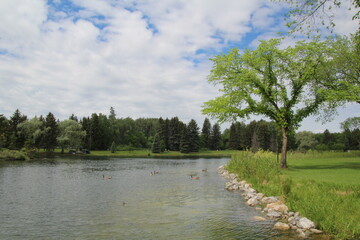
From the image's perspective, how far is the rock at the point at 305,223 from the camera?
39.1 feet

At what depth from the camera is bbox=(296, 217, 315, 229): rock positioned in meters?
11.9

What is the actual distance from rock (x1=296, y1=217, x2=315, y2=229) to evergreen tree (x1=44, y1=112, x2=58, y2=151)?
87.7m

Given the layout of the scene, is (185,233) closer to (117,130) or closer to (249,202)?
(249,202)

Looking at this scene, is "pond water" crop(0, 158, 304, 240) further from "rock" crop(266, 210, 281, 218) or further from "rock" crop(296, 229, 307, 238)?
"rock" crop(266, 210, 281, 218)

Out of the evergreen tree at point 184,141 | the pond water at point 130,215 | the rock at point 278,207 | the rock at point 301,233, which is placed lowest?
the pond water at point 130,215

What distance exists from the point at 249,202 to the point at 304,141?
11499 centimetres

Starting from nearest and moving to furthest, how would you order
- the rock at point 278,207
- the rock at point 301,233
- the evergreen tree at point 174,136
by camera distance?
the rock at point 301,233 < the rock at point 278,207 < the evergreen tree at point 174,136

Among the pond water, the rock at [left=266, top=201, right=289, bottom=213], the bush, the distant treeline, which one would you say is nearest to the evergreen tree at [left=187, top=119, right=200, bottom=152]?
the distant treeline

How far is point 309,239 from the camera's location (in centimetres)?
1090

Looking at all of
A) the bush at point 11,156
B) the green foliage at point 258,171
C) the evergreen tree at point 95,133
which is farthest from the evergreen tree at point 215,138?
the green foliage at point 258,171

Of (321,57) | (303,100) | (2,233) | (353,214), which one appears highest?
(321,57)

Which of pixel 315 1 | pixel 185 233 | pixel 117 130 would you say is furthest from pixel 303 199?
pixel 117 130

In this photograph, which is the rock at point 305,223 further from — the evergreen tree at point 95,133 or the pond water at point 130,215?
the evergreen tree at point 95,133

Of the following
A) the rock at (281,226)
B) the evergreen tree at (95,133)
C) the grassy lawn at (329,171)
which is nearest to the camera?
the rock at (281,226)
